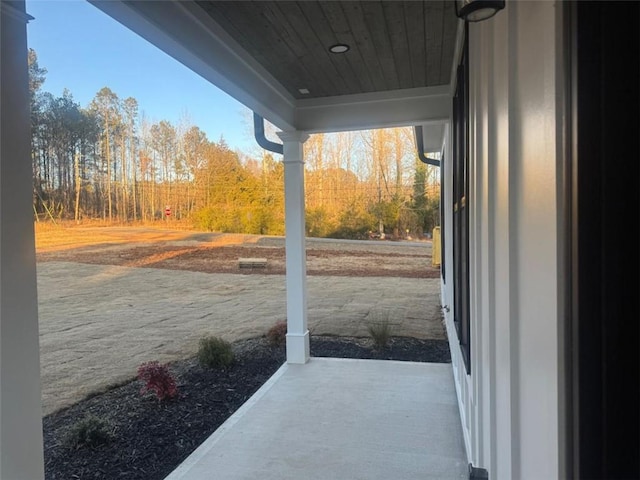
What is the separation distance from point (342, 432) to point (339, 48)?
108 inches

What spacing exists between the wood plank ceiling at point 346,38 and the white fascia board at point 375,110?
19cm

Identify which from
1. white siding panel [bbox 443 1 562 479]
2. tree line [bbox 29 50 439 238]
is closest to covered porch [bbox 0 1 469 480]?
tree line [bbox 29 50 439 238]

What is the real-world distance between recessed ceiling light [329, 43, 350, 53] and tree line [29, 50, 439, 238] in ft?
6.91

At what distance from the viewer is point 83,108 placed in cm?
556

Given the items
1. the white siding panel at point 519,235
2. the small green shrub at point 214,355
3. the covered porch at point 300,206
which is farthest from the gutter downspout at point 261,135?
the white siding panel at point 519,235

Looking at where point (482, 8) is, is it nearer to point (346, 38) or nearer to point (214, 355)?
point (346, 38)

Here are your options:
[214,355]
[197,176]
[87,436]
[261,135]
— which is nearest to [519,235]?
[87,436]

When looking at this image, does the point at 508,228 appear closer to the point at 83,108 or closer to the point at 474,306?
the point at 474,306

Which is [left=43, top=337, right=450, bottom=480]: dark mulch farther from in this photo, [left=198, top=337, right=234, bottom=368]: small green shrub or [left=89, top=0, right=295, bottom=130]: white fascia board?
[left=89, top=0, right=295, bottom=130]: white fascia board

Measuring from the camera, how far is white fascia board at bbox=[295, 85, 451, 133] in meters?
3.87

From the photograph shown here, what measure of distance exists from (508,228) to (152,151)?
7885 millimetres
